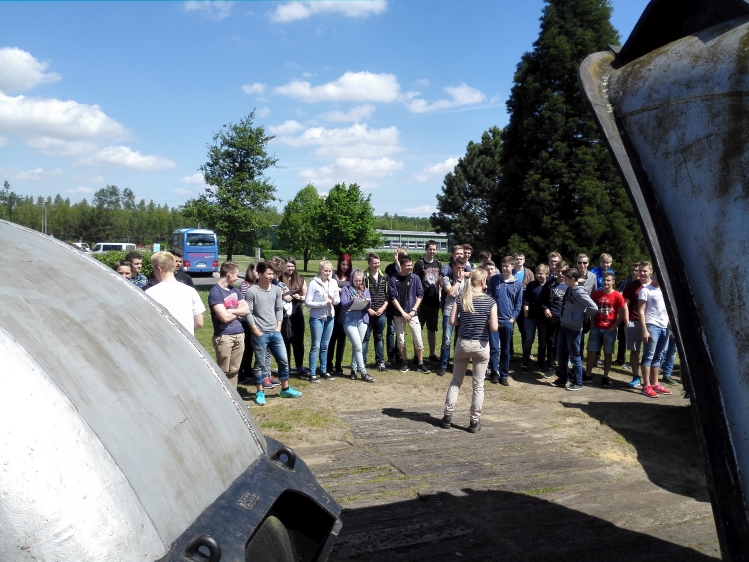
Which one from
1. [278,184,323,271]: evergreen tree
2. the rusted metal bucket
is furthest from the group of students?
[278,184,323,271]: evergreen tree

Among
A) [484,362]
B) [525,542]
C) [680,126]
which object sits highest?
[680,126]

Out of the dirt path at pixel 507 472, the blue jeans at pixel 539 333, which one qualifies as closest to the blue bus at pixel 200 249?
the blue jeans at pixel 539 333

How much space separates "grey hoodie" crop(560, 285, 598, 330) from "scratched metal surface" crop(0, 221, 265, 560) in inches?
328

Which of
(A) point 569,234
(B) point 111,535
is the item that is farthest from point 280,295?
(A) point 569,234

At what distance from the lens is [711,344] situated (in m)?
1.87

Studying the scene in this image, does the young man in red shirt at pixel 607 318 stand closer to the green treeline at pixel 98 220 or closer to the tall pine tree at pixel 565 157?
the tall pine tree at pixel 565 157

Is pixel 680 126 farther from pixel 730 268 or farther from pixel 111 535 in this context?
pixel 111 535

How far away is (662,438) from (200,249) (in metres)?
35.9

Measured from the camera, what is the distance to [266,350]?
8.47 m

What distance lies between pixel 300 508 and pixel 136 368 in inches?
29.1

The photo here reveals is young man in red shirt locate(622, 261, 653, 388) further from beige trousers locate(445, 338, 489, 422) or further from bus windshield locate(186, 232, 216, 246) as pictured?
bus windshield locate(186, 232, 216, 246)

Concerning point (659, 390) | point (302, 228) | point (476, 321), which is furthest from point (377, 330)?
point (302, 228)

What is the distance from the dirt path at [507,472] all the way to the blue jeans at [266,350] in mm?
510

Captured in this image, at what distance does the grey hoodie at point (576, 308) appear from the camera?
937 cm
